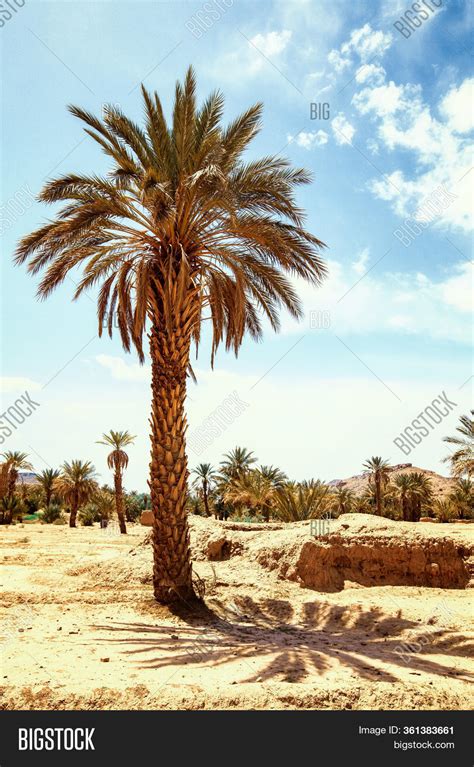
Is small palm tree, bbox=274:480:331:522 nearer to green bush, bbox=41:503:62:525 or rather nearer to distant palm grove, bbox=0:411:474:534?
distant palm grove, bbox=0:411:474:534

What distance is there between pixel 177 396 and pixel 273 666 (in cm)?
528

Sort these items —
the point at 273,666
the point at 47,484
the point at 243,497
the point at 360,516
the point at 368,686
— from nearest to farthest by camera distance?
the point at 368,686, the point at 273,666, the point at 360,516, the point at 243,497, the point at 47,484

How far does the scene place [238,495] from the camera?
3266 cm

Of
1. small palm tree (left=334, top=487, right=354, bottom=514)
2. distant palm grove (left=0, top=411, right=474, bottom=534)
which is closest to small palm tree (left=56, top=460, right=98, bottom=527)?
distant palm grove (left=0, top=411, right=474, bottom=534)

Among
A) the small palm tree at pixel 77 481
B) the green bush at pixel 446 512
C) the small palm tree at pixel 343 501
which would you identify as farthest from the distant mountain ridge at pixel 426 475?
the small palm tree at pixel 77 481

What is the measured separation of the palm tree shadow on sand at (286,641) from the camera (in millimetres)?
5773

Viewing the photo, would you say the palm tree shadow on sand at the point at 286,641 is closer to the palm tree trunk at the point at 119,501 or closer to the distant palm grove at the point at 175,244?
the distant palm grove at the point at 175,244

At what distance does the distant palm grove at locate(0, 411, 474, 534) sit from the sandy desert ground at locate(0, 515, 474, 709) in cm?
568

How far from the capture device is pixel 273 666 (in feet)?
18.6

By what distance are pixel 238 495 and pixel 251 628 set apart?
24762mm

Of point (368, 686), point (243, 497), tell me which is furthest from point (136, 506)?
Result: point (368, 686)

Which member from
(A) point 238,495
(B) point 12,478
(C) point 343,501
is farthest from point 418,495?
(B) point 12,478

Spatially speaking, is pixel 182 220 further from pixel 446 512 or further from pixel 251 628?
pixel 446 512

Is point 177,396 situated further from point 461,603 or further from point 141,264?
point 461,603
